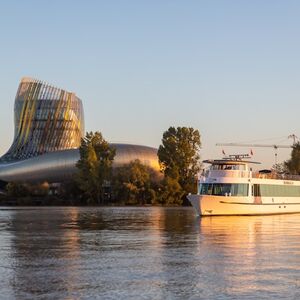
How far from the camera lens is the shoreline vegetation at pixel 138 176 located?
11838cm

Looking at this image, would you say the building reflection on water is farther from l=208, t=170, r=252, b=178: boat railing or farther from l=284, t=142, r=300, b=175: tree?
l=284, t=142, r=300, b=175: tree

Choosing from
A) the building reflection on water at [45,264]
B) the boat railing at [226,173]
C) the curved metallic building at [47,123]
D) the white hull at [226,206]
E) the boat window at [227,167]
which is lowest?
the building reflection on water at [45,264]

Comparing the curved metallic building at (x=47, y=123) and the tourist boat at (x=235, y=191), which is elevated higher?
the curved metallic building at (x=47, y=123)

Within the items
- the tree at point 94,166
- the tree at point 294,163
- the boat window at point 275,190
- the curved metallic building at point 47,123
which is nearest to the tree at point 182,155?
the tree at point 94,166

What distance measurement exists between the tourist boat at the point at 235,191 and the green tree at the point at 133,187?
44.1 m

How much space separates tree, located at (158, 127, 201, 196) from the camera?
120500 mm

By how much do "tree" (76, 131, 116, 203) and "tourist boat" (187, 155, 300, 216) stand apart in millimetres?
45367

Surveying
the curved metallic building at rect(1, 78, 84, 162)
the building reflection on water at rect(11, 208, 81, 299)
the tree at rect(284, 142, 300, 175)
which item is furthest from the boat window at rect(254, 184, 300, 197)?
the curved metallic building at rect(1, 78, 84, 162)

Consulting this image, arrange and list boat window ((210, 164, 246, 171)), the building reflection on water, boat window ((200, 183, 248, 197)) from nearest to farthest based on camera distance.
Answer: the building reflection on water < boat window ((200, 183, 248, 197)) < boat window ((210, 164, 246, 171))

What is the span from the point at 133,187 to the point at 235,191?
4951 centimetres

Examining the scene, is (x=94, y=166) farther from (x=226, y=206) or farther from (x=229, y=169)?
(x=226, y=206)

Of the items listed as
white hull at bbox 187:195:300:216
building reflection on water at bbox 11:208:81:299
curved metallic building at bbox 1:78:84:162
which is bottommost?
building reflection on water at bbox 11:208:81:299

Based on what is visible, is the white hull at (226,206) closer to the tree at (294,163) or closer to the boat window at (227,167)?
the boat window at (227,167)

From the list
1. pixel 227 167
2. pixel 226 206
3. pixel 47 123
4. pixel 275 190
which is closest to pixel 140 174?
pixel 275 190
